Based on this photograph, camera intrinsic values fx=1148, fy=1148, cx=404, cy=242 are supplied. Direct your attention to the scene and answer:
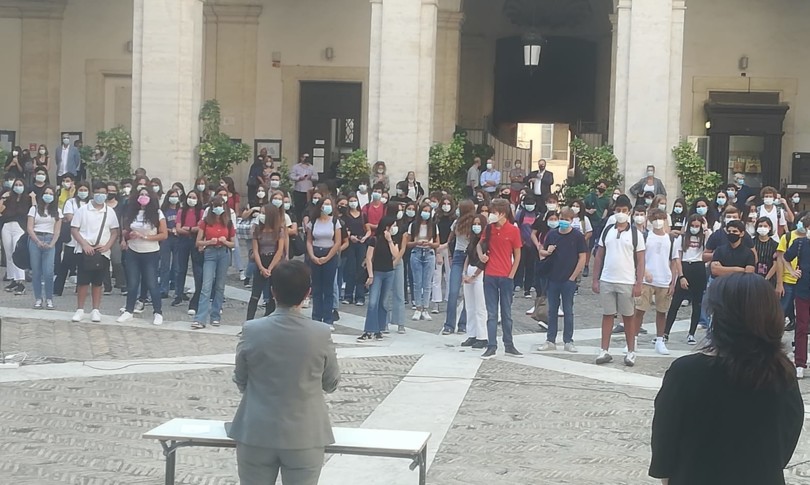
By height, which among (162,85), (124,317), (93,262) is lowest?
(124,317)

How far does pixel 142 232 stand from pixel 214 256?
92 centimetres

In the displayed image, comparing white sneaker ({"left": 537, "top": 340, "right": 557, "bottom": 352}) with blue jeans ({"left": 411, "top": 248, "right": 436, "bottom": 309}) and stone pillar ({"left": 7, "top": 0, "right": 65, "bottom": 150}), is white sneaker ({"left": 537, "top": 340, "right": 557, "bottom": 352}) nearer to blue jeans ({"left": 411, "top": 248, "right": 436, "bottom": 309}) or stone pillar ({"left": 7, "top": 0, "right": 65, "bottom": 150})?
blue jeans ({"left": 411, "top": 248, "right": 436, "bottom": 309})

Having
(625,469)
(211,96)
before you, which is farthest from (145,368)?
(211,96)

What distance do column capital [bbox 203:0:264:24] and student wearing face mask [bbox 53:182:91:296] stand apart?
1125 cm

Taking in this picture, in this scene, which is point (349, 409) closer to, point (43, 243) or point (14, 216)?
point (43, 243)

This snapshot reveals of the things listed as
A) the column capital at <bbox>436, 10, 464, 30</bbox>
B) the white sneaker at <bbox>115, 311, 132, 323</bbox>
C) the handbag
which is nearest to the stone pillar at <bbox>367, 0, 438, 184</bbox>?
the column capital at <bbox>436, 10, 464, 30</bbox>

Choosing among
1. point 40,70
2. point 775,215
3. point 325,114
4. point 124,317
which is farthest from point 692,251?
point 40,70

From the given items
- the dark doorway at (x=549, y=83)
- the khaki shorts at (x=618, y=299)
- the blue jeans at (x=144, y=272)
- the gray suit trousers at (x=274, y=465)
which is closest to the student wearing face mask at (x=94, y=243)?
the blue jeans at (x=144, y=272)

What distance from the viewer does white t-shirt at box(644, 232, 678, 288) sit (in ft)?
43.0

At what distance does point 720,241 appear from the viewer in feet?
42.9

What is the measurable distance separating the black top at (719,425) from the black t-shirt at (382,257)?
388 inches

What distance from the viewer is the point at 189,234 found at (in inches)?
619

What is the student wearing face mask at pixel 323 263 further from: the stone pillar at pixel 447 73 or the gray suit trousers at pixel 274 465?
the stone pillar at pixel 447 73

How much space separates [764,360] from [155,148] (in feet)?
63.3
